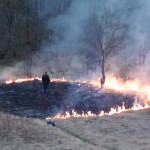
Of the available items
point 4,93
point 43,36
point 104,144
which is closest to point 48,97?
point 4,93

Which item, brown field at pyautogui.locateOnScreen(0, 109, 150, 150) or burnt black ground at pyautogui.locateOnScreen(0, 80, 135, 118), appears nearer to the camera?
brown field at pyautogui.locateOnScreen(0, 109, 150, 150)

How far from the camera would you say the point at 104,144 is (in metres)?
10.2

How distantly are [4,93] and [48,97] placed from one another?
91.9 inches

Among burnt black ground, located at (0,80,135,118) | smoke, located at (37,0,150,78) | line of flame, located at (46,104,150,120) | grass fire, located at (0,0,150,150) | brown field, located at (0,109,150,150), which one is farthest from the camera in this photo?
smoke, located at (37,0,150,78)

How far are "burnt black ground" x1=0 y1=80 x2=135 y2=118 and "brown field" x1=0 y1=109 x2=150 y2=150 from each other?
1.93m

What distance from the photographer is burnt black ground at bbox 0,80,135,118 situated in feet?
49.6

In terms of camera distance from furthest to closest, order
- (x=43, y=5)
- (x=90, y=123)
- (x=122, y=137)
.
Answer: (x=43, y=5) < (x=90, y=123) < (x=122, y=137)

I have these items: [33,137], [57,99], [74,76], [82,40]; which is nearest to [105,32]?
[57,99]

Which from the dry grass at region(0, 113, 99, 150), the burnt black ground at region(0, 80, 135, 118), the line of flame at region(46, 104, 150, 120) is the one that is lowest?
the dry grass at region(0, 113, 99, 150)

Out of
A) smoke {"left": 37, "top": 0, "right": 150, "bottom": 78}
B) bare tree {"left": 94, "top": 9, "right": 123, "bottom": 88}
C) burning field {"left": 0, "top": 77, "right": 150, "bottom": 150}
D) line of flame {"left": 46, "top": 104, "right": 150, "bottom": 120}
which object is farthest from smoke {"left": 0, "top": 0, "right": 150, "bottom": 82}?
line of flame {"left": 46, "top": 104, "right": 150, "bottom": 120}

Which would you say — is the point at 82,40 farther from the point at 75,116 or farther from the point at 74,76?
the point at 75,116

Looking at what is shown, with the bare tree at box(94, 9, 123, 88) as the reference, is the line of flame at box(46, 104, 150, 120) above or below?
below

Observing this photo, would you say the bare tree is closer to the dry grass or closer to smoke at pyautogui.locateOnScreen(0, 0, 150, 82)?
smoke at pyautogui.locateOnScreen(0, 0, 150, 82)

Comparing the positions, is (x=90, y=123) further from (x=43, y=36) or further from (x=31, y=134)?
(x=43, y=36)
